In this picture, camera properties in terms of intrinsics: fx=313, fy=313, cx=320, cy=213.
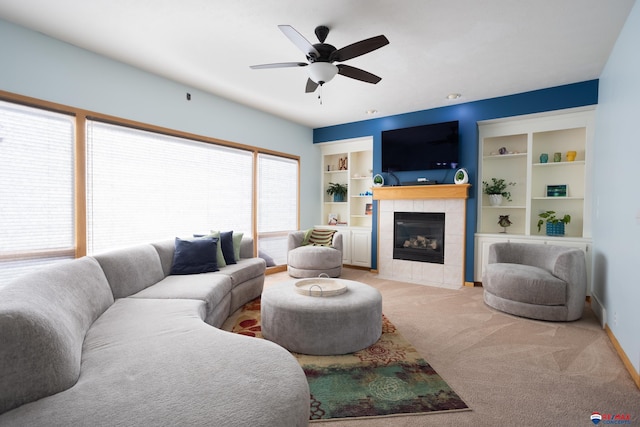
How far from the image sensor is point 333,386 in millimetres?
1996

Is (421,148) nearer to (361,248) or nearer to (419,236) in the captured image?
(419,236)

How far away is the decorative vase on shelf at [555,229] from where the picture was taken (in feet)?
13.8

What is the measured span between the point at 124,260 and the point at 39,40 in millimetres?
2131

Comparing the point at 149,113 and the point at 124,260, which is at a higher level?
the point at 149,113

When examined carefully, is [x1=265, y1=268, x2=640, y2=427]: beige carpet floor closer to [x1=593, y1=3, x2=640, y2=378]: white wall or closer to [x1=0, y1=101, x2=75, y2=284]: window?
[x1=593, y1=3, x2=640, y2=378]: white wall

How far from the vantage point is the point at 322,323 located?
2.38 meters

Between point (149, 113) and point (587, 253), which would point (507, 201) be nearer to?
point (587, 253)

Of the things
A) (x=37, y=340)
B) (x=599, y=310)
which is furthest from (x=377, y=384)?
(x=599, y=310)

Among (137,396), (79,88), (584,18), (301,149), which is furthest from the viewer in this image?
(301,149)

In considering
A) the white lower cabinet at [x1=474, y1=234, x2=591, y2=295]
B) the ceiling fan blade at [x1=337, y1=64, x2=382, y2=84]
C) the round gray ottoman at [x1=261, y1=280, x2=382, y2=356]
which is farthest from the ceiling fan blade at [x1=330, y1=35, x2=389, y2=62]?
the white lower cabinet at [x1=474, y1=234, x2=591, y2=295]

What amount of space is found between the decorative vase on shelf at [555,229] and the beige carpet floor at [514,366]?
102cm

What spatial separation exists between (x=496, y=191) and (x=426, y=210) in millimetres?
1032

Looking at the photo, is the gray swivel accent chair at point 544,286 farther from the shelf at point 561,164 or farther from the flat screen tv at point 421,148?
the flat screen tv at point 421,148

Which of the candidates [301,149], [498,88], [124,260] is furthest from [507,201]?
[124,260]
